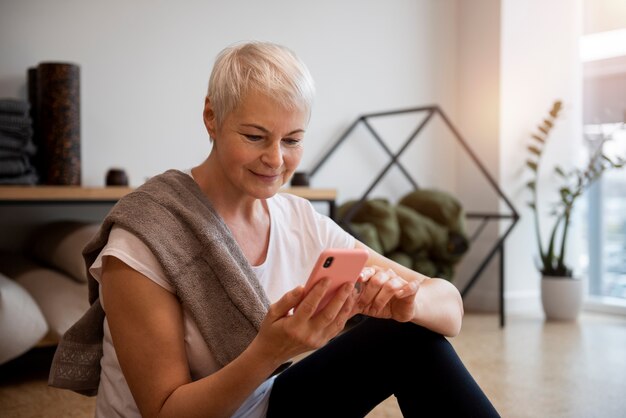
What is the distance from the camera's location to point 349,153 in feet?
11.5

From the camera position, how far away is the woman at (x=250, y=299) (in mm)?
927

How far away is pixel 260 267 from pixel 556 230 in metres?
2.65

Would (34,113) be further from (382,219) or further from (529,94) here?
(529,94)

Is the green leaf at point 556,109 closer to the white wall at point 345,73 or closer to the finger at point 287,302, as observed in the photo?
the white wall at point 345,73

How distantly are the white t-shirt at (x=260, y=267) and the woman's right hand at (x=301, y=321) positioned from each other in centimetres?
18

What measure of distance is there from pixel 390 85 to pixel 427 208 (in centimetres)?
72

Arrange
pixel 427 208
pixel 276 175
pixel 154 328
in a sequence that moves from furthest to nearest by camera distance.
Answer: pixel 427 208
pixel 276 175
pixel 154 328

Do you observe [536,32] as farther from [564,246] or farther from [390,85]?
[564,246]

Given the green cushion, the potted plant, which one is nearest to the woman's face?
the green cushion

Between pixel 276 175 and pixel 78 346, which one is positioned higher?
pixel 276 175

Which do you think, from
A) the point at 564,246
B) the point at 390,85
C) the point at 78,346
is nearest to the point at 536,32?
the point at 390,85

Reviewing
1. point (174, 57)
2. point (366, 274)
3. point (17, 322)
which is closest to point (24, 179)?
point (17, 322)

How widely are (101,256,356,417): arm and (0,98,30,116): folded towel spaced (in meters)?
1.45

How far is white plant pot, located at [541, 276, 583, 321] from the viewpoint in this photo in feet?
11.3
